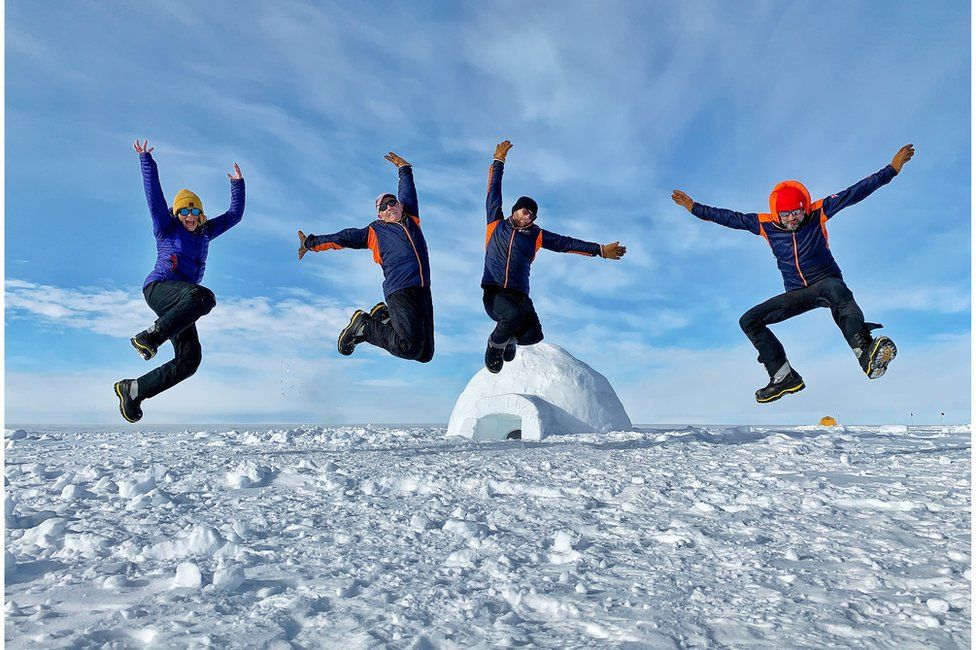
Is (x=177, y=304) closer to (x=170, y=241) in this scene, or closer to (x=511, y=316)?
(x=170, y=241)

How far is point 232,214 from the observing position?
6598 millimetres

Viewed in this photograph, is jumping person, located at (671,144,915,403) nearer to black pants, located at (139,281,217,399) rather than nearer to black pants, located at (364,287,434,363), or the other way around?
black pants, located at (364,287,434,363)

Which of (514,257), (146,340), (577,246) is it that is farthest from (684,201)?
(146,340)

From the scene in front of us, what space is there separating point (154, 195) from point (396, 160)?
2342mm

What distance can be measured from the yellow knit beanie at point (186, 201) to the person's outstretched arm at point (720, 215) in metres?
4.75

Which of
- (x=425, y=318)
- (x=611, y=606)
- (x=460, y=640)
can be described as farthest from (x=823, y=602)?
(x=425, y=318)

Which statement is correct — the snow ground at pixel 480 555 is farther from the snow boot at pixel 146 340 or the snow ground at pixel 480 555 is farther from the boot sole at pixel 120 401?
the snow boot at pixel 146 340

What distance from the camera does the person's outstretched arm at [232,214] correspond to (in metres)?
6.45

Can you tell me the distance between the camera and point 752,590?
9.12 feet

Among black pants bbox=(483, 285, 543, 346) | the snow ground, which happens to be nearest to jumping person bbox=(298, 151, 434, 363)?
black pants bbox=(483, 285, 543, 346)

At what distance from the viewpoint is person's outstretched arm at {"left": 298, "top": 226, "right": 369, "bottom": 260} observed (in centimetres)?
634

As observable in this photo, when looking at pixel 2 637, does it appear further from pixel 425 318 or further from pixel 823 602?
pixel 425 318

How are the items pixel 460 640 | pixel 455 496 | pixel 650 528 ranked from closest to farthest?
pixel 460 640 → pixel 650 528 → pixel 455 496

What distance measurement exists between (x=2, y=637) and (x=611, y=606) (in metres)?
2.26
